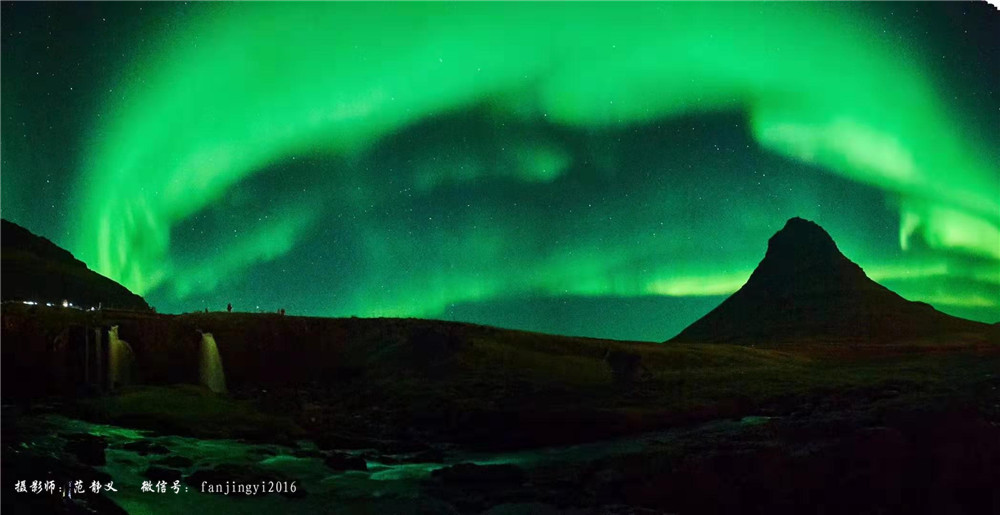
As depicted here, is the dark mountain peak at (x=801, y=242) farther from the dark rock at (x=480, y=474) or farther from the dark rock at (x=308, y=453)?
the dark rock at (x=308, y=453)

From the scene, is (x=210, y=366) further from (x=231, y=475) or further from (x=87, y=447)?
(x=231, y=475)

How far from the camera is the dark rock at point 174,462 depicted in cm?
2112

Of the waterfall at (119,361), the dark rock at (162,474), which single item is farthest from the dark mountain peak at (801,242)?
the dark rock at (162,474)

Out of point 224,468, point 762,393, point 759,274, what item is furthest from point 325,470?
point 759,274

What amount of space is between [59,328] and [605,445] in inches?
838

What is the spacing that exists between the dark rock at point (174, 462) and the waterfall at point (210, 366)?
10920 mm

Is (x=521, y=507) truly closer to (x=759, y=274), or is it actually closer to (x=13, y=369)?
(x=13, y=369)

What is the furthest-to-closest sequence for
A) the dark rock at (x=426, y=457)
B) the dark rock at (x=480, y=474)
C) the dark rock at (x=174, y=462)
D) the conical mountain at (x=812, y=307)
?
the conical mountain at (x=812, y=307), the dark rock at (x=426, y=457), the dark rock at (x=480, y=474), the dark rock at (x=174, y=462)

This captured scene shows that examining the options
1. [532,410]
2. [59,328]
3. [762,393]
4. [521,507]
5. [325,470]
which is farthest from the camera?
[762,393]

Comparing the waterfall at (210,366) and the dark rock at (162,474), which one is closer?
the dark rock at (162,474)

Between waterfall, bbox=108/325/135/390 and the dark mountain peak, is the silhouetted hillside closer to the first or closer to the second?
waterfall, bbox=108/325/135/390

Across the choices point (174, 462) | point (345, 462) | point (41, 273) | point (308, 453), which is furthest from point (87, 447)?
point (41, 273)

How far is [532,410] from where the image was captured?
3206cm

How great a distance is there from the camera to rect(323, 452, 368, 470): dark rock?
2309 cm
